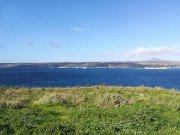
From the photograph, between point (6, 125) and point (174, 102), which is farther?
point (174, 102)

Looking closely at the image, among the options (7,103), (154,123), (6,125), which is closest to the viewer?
(6,125)

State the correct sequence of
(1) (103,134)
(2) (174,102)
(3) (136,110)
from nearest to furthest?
(1) (103,134) < (3) (136,110) < (2) (174,102)

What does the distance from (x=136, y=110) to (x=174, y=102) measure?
786cm

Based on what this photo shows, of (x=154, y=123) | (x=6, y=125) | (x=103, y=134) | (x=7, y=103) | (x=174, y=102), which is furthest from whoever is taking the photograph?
(x=174, y=102)

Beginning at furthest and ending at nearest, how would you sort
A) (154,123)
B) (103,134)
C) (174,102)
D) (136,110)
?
(174,102)
(136,110)
(154,123)
(103,134)

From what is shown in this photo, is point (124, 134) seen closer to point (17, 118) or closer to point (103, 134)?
point (103, 134)

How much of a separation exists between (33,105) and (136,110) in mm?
9526

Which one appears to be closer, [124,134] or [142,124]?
[124,134]

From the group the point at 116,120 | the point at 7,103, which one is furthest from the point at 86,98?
the point at 116,120

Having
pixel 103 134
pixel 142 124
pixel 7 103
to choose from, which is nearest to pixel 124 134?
pixel 103 134

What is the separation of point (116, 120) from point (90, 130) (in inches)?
138

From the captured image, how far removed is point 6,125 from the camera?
19.8 m

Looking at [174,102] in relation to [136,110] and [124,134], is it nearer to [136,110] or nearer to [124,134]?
[136,110]

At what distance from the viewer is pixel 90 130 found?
750 inches
